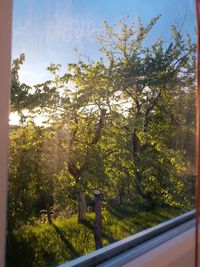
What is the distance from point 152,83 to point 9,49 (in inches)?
37.9

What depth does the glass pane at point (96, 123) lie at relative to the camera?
96cm

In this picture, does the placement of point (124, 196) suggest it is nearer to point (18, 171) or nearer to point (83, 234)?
point (83, 234)

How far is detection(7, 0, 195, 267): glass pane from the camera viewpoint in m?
0.96

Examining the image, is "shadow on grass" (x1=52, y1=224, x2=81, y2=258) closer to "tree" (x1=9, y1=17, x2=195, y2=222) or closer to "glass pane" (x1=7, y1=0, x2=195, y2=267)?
"glass pane" (x1=7, y1=0, x2=195, y2=267)

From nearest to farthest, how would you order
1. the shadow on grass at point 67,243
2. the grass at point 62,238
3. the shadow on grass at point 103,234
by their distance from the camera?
the grass at point 62,238
the shadow on grass at point 67,243
the shadow on grass at point 103,234

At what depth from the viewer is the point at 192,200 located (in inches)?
66.0

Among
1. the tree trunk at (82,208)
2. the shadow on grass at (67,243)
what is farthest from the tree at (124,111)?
the shadow on grass at (67,243)

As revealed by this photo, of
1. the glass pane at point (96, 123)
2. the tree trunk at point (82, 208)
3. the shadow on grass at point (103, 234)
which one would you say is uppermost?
the glass pane at point (96, 123)

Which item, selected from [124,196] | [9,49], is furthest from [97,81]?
[9,49]

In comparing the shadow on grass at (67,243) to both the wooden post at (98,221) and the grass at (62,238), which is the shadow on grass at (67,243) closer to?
the grass at (62,238)

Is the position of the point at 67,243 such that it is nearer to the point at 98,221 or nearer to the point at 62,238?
the point at 62,238

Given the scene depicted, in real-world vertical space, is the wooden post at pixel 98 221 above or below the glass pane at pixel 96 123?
below

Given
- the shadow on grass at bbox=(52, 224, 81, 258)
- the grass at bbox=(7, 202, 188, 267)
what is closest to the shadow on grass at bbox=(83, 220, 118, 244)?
the grass at bbox=(7, 202, 188, 267)

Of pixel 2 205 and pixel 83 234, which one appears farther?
pixel 83 234
